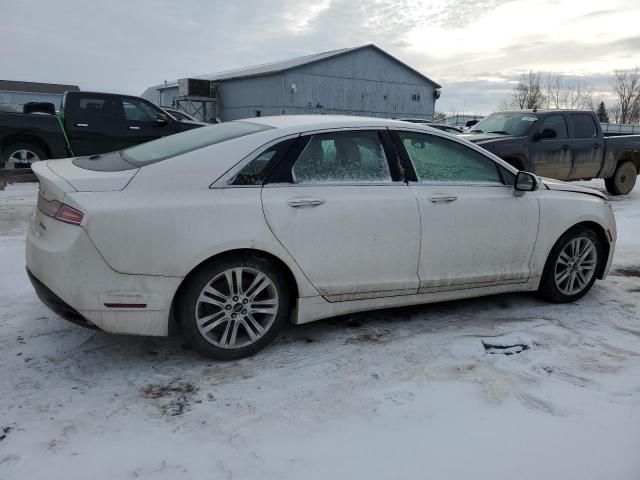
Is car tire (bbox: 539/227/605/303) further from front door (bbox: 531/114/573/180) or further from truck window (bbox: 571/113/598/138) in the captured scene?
truck window (bbox: 571/113/598/138)

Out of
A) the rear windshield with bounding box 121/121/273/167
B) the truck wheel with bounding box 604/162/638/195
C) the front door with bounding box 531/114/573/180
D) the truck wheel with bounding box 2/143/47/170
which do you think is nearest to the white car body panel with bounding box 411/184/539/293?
the rear windshield with bounding box 121/121/273/167

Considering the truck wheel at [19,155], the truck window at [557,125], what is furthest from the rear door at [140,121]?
the truck window at [557,125]

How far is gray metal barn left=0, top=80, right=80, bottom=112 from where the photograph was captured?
43.0m

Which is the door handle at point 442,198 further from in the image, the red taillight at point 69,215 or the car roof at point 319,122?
the red taillight at point 69,215

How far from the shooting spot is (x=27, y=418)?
271cm

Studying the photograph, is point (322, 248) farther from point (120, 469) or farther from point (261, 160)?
point (120, 469)

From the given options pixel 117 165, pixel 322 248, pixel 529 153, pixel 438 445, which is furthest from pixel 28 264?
pixel 529 153

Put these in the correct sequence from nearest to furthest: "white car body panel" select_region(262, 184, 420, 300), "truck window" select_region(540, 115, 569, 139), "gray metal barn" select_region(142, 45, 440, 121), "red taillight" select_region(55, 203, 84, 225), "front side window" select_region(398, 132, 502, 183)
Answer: "red taillight" select_region(55, 203, 84, 225), "white car body panel" select_region(262, 184, 420, 300), "front side window" select_region(398, 132, 502, 183), "truck window" select_region(540, 115, 569, 139), "gray metal barn" select_region(142, 45, 440, 121)

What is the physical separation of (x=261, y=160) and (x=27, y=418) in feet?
6.28

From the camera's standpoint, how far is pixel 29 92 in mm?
44000

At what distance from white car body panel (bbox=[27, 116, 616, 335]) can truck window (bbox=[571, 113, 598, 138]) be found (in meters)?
7.02

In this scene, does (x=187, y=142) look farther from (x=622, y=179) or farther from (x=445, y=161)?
(x=622, y=179)

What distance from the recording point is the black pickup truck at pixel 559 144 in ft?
31.6

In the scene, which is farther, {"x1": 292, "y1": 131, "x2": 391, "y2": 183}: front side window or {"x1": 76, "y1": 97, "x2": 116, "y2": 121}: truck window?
{"x1": 76, "y1": 97, "x2": 116, "y2": 121}: truck window
